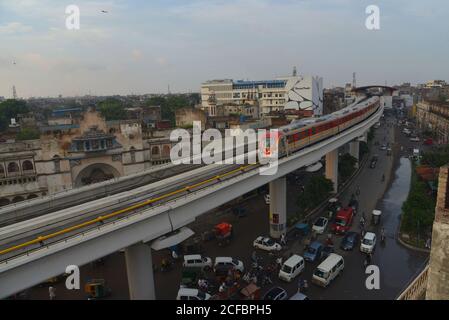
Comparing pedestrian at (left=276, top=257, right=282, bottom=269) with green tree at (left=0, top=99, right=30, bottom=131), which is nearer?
pedestrian at (left=276, top=257, right=282, bottom=269)

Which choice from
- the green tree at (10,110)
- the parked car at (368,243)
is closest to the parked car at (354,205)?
the parked car at (368,243)

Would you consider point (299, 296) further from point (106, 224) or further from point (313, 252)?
point (106, 224)

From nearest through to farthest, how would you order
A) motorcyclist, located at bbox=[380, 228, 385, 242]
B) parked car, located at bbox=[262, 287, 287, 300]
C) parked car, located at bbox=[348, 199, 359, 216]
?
parked car, located at bbox=[262, 287, 287, 300], motorcyclist, located at bbox=[380, 228, 385, 242], parked car, located at bbox=[348, 199, 359, 216]

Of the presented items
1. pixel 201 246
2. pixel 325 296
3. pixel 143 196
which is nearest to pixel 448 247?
pixel 325 296

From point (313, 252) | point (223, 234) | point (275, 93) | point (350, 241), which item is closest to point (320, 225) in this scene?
point (350, 241)

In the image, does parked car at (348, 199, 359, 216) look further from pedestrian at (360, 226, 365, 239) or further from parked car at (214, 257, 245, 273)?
parked car at (214, 257, 245, 273)

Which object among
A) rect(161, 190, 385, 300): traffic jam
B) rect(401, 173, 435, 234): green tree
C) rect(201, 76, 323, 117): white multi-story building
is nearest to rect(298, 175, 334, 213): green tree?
rect(161, 190, 385, 300): traffic jam

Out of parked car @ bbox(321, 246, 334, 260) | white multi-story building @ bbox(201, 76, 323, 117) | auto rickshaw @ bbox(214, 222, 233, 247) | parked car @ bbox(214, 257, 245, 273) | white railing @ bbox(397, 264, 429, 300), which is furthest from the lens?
white multi-story building @ bbox(201, 76, 323, 117)
